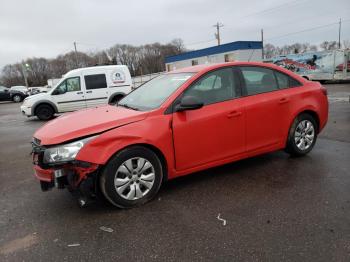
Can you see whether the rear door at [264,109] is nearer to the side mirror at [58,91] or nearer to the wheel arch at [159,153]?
the wheel arch at [159,153]

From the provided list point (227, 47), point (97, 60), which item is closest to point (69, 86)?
point (227, 47)

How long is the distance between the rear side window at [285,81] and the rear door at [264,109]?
0.22ft

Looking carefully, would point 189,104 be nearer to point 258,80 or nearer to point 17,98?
point 258,80

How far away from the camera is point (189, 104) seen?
3.76 m

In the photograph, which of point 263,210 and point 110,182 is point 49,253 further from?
point 263,210

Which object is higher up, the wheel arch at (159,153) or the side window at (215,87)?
the side window at (215,87)

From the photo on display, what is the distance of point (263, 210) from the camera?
345 centimetres

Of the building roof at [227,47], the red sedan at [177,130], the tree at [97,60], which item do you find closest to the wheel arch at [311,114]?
the red sedan at [177,130]

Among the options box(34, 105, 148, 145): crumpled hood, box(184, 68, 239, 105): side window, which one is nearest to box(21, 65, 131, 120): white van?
box(34, 105, 148, 145): crumpled hood

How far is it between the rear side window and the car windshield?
4.95 feet

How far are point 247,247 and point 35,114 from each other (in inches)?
494

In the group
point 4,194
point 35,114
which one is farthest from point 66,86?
point 4,194

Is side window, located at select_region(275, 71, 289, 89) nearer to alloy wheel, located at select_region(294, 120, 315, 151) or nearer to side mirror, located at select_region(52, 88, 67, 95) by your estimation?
alloy wheel, located at select_region(294, 120, 315, 151)

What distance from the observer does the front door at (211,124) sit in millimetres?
3900
